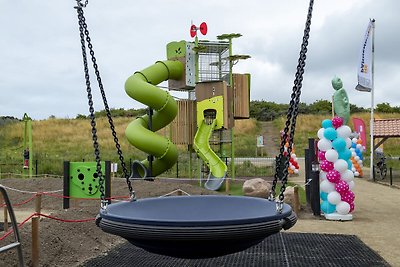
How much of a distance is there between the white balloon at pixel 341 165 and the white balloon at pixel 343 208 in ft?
2.29

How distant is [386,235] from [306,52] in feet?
19.1

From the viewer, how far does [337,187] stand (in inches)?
397

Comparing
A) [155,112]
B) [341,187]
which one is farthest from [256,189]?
[155,112]

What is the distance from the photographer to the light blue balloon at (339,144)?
10.2 m

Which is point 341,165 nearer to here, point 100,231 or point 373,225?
point 373,225

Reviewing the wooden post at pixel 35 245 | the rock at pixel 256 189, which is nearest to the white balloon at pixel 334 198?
the rock at pixel 256 189

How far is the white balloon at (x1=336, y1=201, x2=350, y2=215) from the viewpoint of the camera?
1002 centimetres

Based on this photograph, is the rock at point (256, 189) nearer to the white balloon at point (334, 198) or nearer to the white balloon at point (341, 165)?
the white balloon at point (334, 198)

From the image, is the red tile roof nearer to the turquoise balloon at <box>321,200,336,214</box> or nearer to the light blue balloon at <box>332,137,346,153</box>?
the light blue balloon at <box>332,137,346,153</box>

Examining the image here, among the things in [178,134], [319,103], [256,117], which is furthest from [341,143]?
[319,103]

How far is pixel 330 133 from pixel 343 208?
165 centimetres

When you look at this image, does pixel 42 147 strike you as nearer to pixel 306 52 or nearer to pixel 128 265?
pixel 128 265

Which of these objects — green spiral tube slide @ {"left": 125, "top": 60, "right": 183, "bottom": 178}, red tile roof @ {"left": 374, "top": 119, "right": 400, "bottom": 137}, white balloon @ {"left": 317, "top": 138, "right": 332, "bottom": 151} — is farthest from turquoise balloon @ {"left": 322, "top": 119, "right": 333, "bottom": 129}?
red tile roof @ {"left": 374, "top": 119, "right": 400, "bottom": 137}

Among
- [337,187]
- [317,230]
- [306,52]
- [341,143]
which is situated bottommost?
[317,230]
